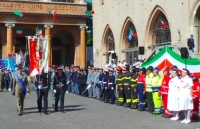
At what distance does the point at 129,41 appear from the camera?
29.2 m

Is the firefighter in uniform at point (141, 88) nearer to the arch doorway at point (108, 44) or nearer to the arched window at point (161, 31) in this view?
the arched window at point (161, 31)

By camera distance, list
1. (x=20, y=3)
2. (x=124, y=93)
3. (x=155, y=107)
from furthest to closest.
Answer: (x=20, y=3) → (x=124, y=93) → (x=155, y=107)

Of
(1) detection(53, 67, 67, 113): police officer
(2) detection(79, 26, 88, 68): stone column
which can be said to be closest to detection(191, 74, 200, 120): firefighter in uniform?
(1) detection(53, 67, 67, 113): police officer

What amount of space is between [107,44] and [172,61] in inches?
720

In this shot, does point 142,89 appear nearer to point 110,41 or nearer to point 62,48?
point 110,41

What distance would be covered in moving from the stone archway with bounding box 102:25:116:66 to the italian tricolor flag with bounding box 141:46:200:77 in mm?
16109

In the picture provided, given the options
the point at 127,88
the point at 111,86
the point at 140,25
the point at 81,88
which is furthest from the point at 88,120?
the point at 140,25

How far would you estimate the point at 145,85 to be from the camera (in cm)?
1474

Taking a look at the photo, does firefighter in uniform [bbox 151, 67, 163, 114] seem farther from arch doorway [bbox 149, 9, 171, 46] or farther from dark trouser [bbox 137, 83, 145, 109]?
arch doorway [bbox 149, 9, 171, 46]

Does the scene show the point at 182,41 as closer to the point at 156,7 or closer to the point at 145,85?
the point at 156,7

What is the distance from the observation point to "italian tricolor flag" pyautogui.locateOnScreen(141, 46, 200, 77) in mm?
14531

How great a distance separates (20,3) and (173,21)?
24.9 meters

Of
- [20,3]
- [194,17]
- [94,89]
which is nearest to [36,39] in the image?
[94,89]

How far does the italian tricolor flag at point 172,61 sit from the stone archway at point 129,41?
11.5m
